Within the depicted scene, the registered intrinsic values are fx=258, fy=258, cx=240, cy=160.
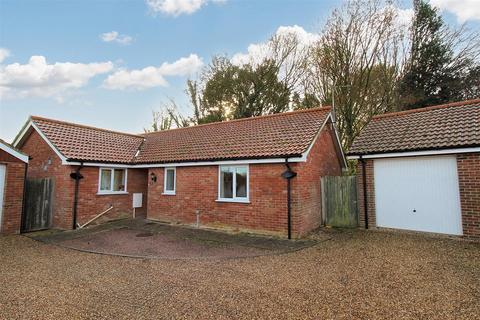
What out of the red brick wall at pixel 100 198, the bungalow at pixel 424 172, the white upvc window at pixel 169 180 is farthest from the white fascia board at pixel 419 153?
the red brick wall at pixel 100 198

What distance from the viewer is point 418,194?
916cm

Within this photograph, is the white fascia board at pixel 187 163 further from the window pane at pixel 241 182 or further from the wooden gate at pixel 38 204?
the wooden gate at pixel 38 204

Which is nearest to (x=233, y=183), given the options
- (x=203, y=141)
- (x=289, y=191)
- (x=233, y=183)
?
(x=233, y=183)

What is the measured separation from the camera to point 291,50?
23875 millimetres

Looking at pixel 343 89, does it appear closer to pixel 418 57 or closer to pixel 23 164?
pixel 418 57

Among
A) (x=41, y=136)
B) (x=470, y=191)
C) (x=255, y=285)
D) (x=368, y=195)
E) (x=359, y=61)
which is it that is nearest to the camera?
(x=255, y=285)

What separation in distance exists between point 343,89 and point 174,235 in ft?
53.4

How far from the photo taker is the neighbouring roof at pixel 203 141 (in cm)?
1030

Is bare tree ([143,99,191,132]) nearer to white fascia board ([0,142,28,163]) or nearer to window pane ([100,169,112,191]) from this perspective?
window pane ([100,169,112,191])

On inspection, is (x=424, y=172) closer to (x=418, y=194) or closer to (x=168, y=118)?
(x=418, y=194)

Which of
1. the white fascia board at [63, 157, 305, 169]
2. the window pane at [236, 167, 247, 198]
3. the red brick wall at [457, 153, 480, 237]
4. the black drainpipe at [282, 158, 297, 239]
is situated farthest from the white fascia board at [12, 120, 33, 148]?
the red brick wall at [457, 153, 480, 237]

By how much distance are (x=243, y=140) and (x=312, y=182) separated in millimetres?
3563

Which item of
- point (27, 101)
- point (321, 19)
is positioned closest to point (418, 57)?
point (321, 19)

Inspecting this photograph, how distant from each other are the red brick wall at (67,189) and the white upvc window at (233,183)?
5.45 m
